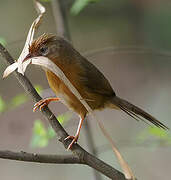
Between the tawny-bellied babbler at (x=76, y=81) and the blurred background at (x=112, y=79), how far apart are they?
2235 mm

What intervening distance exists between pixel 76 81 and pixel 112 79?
4.63 metres

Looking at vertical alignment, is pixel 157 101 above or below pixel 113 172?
below

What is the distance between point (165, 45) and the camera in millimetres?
7770

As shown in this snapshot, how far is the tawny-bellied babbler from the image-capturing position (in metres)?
3.14

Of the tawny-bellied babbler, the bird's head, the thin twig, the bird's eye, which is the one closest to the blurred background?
the tawny-bellied babbler

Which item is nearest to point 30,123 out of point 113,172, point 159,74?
point 159,74

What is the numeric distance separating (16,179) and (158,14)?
424 cm

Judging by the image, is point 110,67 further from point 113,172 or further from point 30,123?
point 113,172

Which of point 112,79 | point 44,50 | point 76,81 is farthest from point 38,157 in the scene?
point 112,79

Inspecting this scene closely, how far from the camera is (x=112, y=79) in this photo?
7.91 meters

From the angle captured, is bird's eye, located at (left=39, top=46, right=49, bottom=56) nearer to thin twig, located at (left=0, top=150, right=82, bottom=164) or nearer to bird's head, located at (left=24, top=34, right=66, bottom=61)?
bird's head, located at (left=24, top=34, right=66, bottom=61)

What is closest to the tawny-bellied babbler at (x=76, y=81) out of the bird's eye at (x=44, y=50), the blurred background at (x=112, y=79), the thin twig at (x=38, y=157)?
the bird's eye at (x=44, y=50)

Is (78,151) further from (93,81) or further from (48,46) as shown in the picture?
(93,81)

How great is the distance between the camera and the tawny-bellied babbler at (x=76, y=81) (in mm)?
3139
